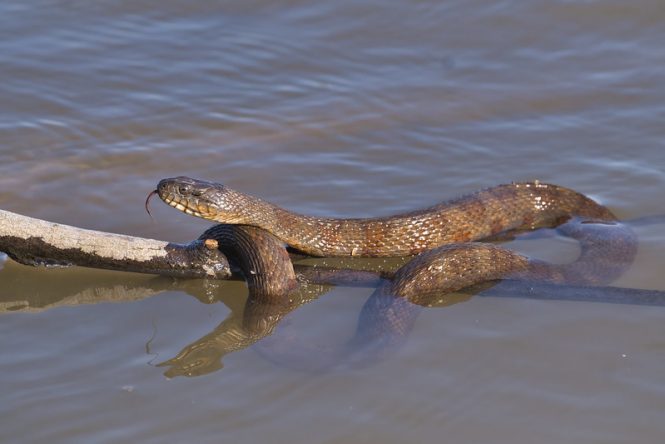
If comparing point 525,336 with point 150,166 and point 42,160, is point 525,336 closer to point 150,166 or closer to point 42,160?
point 150,166

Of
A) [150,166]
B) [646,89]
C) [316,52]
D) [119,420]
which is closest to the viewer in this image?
[119,420]

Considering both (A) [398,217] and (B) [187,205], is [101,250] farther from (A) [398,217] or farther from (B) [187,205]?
(A) [398,217]

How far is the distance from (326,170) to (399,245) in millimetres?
1367

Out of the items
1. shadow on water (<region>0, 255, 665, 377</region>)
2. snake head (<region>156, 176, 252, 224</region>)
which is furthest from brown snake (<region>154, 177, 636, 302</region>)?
shadow on water (<region>0, 255, 665, 377</region>)

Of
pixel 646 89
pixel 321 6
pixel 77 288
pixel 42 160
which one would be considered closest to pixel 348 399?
pixel 77 288

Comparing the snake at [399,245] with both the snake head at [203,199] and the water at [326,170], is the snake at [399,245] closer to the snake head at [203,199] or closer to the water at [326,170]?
the snake head at [203,199]

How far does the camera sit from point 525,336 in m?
5.61

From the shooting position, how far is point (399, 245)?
678 centimetres

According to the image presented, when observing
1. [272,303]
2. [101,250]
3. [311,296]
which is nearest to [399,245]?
[311,296]

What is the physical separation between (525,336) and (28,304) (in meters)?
2.82

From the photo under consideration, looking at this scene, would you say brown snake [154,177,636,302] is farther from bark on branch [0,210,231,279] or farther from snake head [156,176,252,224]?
bark on branch [0,210,231,279]

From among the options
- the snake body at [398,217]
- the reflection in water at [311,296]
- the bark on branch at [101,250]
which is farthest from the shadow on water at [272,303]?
the snake body at [398,217]

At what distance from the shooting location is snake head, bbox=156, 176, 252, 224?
640 centimetres

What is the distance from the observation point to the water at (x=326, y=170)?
5000 millimetres
